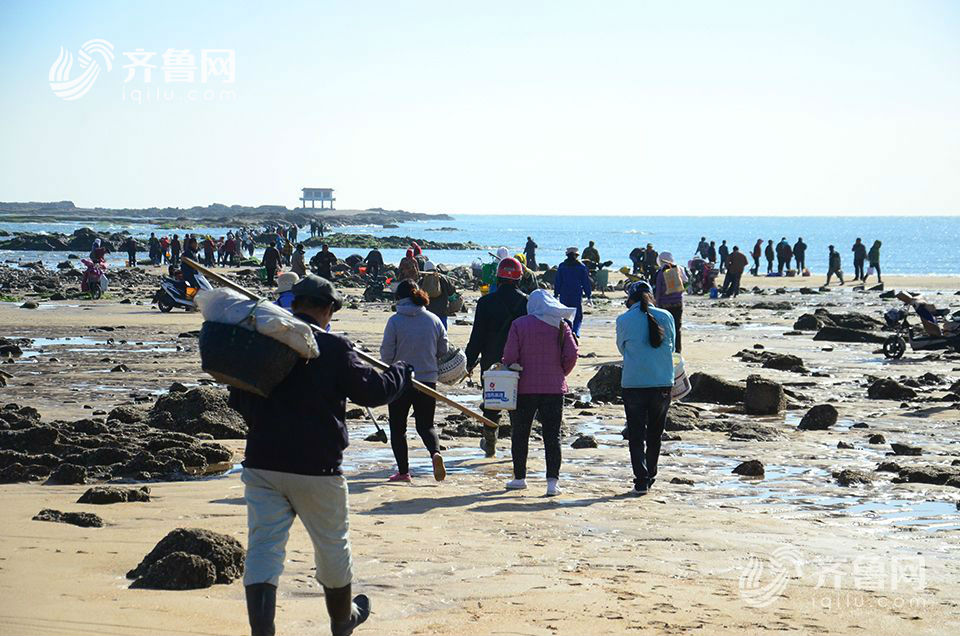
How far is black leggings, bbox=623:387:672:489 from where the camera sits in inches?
424

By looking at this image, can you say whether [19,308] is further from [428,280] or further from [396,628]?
[396,628]

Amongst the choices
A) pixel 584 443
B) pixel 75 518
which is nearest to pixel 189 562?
pixel 75 518

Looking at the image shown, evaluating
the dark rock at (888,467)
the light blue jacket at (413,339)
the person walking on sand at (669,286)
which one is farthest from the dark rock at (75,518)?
the person walking on sand at (669,286)

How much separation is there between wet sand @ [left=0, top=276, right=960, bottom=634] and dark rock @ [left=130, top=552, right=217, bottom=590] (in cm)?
9

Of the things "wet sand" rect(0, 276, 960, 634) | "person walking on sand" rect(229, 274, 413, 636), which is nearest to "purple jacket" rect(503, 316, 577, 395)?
"wet sand" rect(0, 276, 960, 634)

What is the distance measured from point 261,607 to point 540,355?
5236 mm

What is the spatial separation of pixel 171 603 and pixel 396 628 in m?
1.22

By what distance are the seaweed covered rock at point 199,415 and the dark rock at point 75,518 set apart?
443 cm

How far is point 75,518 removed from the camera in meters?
8.84

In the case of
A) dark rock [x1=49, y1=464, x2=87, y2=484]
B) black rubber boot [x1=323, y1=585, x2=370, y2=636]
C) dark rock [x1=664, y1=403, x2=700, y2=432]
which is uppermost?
black rubber boot [x1=323, y1=585, x2=370, y2=636]

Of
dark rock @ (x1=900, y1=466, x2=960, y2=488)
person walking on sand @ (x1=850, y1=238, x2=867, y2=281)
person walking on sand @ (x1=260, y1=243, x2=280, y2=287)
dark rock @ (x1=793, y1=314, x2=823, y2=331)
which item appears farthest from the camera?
person walking on sand @ (x1=850, y1=238, x2=867, y2=281)

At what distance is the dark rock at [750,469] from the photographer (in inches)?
460

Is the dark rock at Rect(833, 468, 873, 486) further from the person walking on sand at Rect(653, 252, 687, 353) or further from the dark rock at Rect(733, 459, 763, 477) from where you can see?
the person walking on sand at Rect(653, 252, 687, 353)

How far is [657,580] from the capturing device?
7.73m
